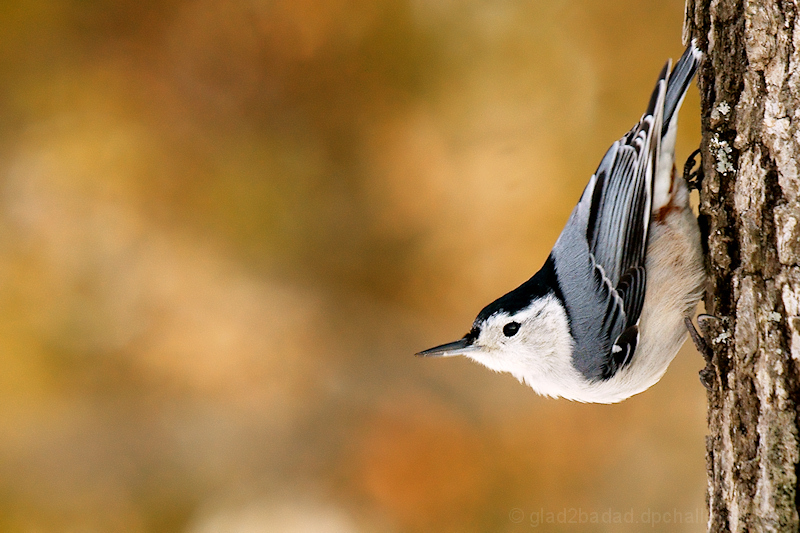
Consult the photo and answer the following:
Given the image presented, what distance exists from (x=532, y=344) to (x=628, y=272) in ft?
1.06

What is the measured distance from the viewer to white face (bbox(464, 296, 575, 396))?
160cm

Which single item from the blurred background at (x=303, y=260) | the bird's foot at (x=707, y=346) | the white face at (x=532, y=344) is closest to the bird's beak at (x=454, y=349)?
the white face at (x=532, y=344)

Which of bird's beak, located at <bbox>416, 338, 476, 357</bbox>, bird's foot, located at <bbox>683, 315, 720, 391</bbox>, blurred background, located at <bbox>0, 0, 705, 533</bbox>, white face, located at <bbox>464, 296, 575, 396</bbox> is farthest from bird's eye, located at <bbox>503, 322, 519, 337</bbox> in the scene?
blurred background, located at <bbox>0, 0, 705, 533</bbox>

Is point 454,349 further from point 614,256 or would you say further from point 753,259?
point 753,259

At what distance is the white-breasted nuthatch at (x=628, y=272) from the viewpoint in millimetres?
1440

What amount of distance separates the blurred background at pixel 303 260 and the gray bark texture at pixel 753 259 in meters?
1.18

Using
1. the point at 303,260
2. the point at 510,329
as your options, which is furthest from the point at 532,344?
the point at 303,260

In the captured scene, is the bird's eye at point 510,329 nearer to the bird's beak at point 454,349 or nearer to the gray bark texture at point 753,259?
the bird's beak at point 454,349

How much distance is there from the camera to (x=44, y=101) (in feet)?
7.57

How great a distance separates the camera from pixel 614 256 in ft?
4.91

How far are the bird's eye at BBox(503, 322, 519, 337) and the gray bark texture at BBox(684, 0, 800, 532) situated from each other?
515 millimetres

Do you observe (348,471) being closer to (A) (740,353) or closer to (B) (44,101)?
(A) (740,353)

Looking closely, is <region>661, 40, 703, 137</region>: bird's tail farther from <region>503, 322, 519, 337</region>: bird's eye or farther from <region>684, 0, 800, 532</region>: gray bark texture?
<region>503, 322, 519, 337</region>: bird's eye

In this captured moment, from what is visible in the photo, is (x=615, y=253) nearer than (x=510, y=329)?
Yes
